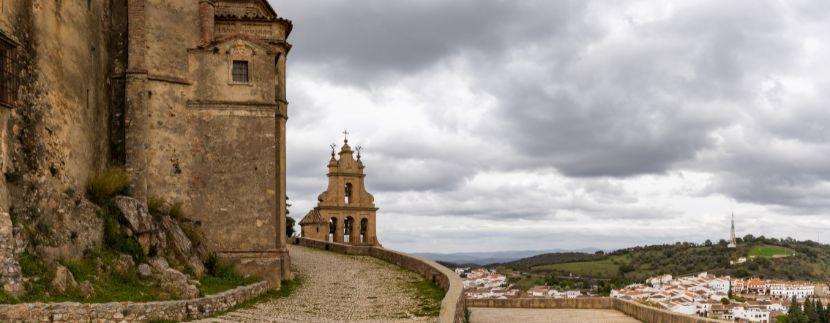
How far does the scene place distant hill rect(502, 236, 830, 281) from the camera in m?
142

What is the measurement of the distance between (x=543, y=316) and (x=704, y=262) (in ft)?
464

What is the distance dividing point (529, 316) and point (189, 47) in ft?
37.5

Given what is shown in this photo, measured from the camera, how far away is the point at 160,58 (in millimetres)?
20047

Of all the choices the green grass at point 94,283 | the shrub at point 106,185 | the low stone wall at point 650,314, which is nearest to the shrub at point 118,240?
the green grass at point 94,283

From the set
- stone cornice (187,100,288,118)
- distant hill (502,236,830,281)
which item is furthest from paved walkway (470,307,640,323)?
distant hill (502,236,830,281)

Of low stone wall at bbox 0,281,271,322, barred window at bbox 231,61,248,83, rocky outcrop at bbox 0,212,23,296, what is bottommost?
low stone wall at bbox 0,281,271,322

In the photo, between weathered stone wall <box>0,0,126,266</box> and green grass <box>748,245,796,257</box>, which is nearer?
weathered stone wall <box>0,0,126,266</box>

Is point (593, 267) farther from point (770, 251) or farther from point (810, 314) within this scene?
point (810, 314)

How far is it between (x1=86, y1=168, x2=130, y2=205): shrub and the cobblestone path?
436 cm

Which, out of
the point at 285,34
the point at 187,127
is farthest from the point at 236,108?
the point at 285,34

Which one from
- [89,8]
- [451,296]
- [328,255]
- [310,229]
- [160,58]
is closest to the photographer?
[451,296]

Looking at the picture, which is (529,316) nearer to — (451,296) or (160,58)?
(451,296)

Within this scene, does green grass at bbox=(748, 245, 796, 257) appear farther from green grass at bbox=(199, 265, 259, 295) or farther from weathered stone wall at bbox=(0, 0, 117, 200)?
weathered stone wall at bbox=(0, 0, 117, 200)

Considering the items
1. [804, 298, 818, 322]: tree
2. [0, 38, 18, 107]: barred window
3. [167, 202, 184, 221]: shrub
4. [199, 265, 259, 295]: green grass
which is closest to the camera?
[0, 38, 18, 107]: barred window
